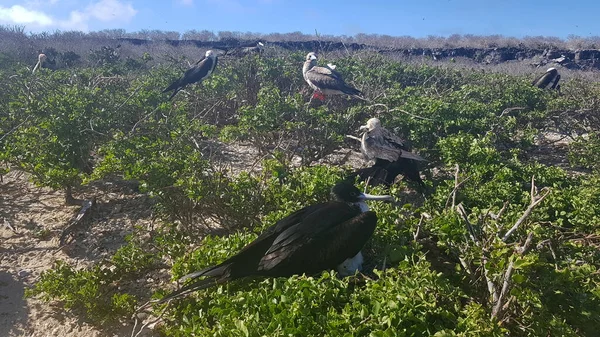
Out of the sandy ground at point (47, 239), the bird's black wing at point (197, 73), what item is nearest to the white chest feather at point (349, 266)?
the sandy ground at point (47, 239)

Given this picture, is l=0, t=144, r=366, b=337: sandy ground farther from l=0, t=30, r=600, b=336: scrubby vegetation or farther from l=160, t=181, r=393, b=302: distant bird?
l=160, t=181, r=393, b=302: distant bird

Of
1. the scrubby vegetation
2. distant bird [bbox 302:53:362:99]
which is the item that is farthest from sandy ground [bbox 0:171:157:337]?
distant bird [bbox 302:53:362:99]

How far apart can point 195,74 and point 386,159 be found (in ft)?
13.9

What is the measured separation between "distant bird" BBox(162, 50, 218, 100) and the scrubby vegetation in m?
0.20

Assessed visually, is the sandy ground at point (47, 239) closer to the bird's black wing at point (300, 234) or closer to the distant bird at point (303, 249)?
the distant bird at point (303, 249)

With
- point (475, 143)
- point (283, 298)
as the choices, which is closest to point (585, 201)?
point (475, 143)

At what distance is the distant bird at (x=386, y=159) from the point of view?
363 centimetres

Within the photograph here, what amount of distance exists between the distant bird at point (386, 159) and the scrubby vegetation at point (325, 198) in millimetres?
153

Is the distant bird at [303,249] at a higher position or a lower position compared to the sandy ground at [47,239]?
higher

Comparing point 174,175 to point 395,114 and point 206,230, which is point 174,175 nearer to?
point 206,230

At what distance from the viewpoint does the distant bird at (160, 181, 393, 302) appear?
192 centimetres

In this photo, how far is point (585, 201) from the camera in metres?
2.52

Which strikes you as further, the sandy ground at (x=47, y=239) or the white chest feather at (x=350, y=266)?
the sandy ground at (x=47, y=239)

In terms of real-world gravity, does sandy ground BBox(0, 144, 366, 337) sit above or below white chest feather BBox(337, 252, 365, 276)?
below
